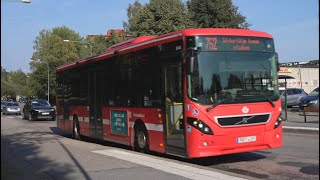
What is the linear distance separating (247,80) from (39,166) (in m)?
4.81

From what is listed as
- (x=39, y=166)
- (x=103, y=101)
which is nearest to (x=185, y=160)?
(x=39, y=166)

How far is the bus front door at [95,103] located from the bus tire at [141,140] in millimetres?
2810

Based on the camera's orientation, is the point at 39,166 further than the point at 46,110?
No

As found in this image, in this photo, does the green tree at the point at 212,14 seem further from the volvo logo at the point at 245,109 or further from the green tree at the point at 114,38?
the volvo logo at the point at 245,109

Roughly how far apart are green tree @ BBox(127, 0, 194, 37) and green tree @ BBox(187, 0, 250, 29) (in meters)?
7.63

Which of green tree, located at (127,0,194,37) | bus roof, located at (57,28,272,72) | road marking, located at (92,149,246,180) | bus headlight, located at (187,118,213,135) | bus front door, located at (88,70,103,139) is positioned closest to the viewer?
road marking, located at (92,149,246,180)

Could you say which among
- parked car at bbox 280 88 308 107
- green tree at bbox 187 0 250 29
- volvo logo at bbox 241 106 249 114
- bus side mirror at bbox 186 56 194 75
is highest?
green tree at bbox 187 0 250 29

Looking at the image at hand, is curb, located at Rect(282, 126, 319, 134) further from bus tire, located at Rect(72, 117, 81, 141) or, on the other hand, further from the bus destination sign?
bus tire, located at Rect(72, 117, 81, 141)

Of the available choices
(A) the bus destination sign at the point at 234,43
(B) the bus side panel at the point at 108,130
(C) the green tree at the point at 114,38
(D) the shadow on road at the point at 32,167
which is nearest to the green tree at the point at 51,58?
(C) the green tree at the point at 114,38

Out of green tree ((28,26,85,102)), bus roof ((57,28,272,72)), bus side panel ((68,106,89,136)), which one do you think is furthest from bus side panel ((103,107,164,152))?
green tree ((28,26,85,102))

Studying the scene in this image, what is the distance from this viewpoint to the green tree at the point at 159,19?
50.2m

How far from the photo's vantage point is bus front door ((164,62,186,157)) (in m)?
10.2

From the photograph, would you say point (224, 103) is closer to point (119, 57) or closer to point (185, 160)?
point (185, 160)

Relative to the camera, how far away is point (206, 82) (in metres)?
9.78
